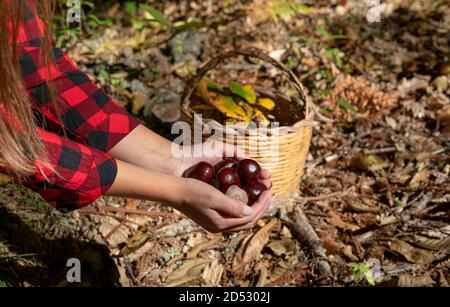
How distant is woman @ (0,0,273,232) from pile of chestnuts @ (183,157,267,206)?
A: 59 millimetres

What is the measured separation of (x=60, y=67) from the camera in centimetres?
207

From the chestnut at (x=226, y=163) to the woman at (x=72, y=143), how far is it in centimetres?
4

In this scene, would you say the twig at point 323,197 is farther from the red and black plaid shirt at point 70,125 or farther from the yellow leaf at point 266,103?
the red and black plaid shirt at point 70,125

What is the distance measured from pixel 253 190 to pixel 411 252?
0.77 metres

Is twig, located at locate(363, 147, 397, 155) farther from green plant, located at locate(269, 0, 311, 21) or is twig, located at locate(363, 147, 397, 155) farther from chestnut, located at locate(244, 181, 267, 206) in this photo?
green plant, located at locate(269, 0, 311, 21)

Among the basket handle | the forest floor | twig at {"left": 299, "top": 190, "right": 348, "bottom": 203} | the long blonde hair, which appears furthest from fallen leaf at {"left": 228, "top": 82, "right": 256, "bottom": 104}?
the long blonde hair

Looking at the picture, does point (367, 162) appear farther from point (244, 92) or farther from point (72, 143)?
point (72, 143)

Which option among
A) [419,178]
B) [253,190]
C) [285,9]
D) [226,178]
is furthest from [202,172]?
[285,9]

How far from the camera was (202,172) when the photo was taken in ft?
7.12

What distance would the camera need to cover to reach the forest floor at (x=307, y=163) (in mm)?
2320

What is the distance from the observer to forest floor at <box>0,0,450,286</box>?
2.32 metres

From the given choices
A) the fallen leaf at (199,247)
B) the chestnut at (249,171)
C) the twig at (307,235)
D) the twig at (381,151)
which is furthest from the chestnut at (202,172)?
the twig at (381,151)
